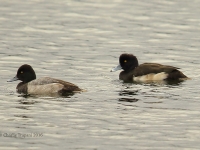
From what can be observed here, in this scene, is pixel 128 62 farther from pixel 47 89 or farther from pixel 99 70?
pixel 47 89

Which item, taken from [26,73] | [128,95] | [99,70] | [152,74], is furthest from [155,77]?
[26,73]

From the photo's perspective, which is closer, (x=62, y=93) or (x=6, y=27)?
(x=62, y=93)

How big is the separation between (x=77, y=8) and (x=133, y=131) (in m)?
21.3

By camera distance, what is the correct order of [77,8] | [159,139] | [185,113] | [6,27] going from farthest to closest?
1. [77,8]
2. [6,27]
3. [185,113]
4. [159,139]

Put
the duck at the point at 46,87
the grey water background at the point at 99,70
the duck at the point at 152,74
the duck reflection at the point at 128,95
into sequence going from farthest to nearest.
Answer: the duck at the point at 152,74 → the duck at the point at 46,87 → the duck reflection at the point at 128,95 → the grey water background at the point at 99,70

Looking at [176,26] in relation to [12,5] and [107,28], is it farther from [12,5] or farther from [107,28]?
[12,5]

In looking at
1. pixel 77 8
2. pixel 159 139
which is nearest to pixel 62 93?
pixel 159 139

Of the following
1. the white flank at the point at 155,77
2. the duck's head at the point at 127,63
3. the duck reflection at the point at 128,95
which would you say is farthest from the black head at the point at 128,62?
the duck reflection at the point at 128,95

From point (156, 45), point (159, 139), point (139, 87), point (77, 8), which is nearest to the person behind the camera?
point (159, 139)

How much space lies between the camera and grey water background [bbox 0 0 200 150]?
15.9 meters

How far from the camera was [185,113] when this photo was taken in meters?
18.2

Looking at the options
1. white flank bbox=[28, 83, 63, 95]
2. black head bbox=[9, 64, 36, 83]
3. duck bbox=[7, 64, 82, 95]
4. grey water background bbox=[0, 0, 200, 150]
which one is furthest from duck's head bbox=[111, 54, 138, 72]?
white flank bbox=[28, 83, 63, 95]

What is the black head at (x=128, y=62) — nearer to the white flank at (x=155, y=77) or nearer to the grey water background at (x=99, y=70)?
the grey water background at (x=99, y=70)

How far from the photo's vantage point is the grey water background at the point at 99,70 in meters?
15.9
